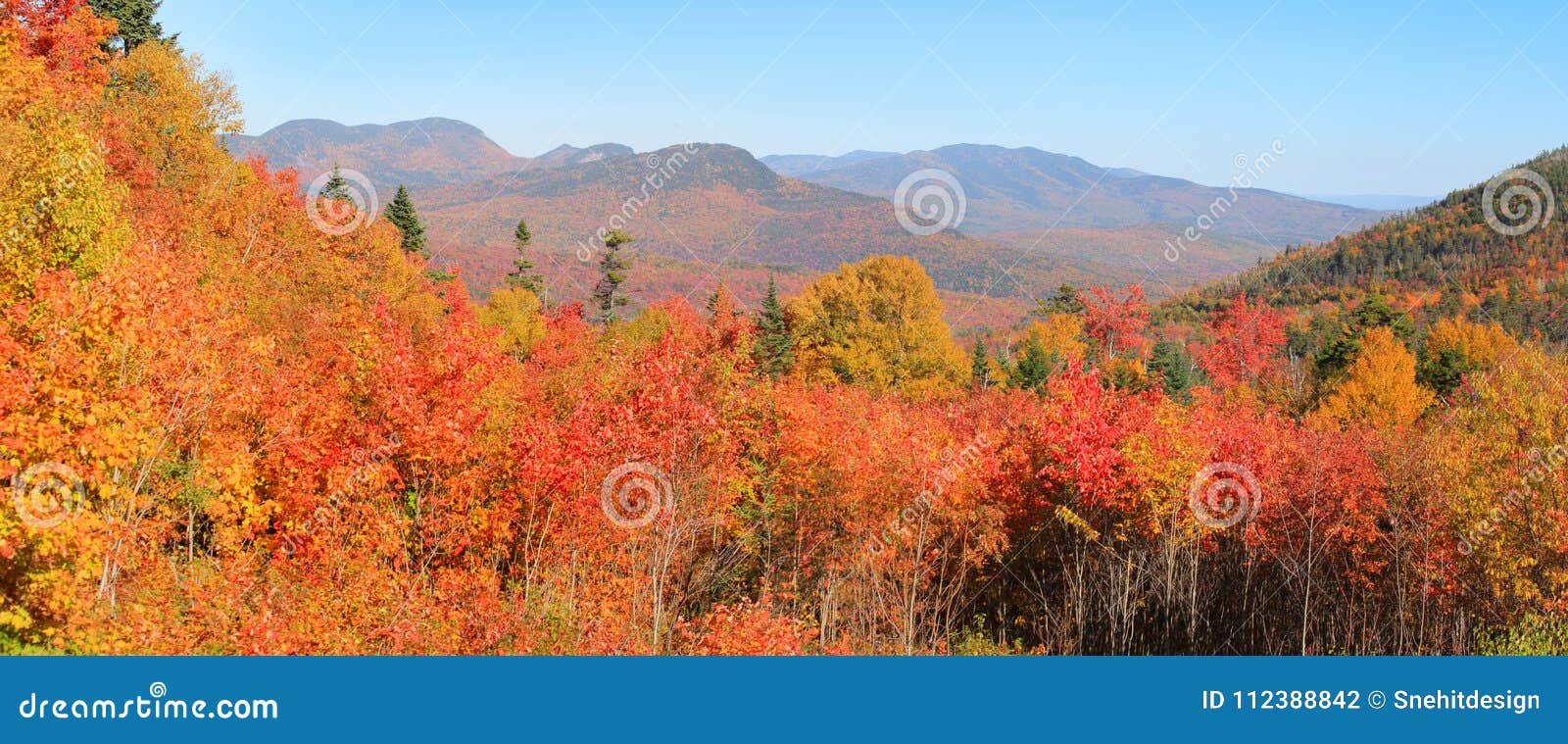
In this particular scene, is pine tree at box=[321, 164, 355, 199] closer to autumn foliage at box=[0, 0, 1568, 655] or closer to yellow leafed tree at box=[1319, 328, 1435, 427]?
autumn foliage at box=[0, 0, 1568, 655]

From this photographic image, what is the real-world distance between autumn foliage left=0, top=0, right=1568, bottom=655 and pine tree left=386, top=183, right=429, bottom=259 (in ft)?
73.5

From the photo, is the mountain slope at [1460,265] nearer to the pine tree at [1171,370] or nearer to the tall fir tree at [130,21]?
the pine tree at [1171,370]

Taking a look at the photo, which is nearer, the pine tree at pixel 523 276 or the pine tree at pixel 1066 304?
the pine tree at pixel 523 276

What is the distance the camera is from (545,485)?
80.2 feet

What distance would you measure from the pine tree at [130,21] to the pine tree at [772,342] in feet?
109

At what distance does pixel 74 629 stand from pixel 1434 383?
2769 inches

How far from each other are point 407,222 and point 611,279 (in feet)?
56.7

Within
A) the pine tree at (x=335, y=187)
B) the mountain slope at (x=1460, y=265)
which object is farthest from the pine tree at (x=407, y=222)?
the mountain slope at (x=1460, y=265)

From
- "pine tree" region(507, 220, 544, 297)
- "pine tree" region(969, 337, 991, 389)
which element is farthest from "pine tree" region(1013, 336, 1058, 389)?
"pine tree" region(507, 220, 544, 297)

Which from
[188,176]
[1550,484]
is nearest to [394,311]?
[188,176]

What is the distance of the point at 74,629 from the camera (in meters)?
15.0

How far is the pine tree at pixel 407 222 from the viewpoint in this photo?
62.6m

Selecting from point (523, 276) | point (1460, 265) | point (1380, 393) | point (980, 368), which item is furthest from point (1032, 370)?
point (1460, 265)

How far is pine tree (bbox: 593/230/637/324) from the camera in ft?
249
